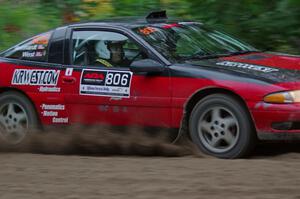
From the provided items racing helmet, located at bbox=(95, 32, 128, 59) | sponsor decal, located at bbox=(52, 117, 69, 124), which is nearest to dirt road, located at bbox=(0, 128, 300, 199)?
sponsor decal, located at bbox=(52, 117, 69, 124)

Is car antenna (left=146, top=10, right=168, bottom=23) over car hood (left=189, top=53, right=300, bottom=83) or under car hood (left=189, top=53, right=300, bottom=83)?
over

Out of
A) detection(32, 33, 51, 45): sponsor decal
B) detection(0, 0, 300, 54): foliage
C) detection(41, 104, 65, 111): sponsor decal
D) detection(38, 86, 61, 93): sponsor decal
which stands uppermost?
detection(0, 0, 300, 54): foliage

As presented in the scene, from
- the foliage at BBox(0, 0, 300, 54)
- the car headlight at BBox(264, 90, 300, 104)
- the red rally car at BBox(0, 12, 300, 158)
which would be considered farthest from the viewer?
the foliage at BBox(0, 0, 300, 54)

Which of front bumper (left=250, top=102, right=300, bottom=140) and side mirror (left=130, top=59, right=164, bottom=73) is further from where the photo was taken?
side mirror (left=130, top=59, right=164, bottom=73)

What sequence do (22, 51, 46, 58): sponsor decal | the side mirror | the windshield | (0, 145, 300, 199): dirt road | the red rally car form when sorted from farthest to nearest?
(22, 51, 46, 58): sponsor decal, the windshield, the side mirror, the red rally car, (0, 145, 300, 199): dirt road

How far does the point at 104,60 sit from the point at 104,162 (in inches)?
54.5

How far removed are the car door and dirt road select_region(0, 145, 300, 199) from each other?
522mm

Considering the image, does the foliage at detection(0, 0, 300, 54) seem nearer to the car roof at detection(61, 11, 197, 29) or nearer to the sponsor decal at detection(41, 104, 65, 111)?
the car roof at detection(61, 11, 197, 29)

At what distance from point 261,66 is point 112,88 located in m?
1.63

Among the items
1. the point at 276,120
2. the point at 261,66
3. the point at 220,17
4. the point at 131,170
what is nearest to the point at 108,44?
the point at 261,66

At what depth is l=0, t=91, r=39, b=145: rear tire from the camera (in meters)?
7.55

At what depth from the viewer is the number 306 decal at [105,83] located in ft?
22.8

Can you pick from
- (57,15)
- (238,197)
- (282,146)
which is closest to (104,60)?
(282,146)

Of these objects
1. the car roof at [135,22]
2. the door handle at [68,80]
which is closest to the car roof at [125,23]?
the car roof at [135,22]
